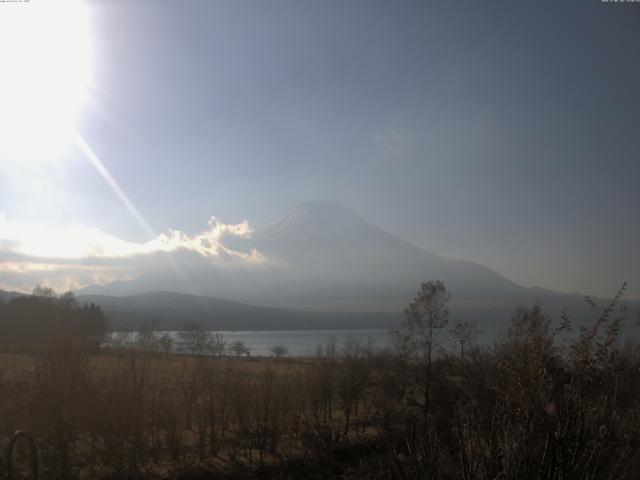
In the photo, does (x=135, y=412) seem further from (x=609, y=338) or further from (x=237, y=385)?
(x=609, y=338)

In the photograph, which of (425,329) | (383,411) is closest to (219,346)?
(425,329)

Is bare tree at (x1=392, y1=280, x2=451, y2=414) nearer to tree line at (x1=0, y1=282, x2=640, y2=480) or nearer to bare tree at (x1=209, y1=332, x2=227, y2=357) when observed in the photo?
tree line at (x1=0, y1=282, x2=640, y2=480)

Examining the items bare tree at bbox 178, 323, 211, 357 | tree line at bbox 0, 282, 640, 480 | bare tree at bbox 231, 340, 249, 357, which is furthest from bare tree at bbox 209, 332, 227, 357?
tree line at bbox 0, 282, 640, 480

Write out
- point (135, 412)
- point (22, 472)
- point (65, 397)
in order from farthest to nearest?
point (135, 412) → point (22, 472) → point (65, 397)

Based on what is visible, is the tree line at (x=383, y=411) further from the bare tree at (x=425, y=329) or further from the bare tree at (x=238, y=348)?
the bare tree at (x=238, y=348)

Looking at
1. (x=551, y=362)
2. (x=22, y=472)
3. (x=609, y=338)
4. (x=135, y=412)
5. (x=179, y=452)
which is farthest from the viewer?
(x=179, y=452)

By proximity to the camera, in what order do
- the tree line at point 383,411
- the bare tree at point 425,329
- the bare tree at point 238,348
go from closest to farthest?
the tree line at point 383,411
the bare tree at point 425,329
the bare tree at point 238,348

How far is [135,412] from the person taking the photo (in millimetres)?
17781

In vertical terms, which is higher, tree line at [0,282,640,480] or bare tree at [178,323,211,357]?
tree line at [0,282,640,480]

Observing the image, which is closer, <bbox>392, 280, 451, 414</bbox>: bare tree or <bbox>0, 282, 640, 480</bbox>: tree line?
<bbox>0, 282, 640, 480</bbox>: tree line

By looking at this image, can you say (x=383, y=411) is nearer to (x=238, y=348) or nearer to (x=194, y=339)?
(x=238, y=348)

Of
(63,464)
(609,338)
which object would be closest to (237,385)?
(63,464)

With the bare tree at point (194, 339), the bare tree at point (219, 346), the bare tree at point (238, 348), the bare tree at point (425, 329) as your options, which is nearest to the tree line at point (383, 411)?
the bare tree at point (425, 329)

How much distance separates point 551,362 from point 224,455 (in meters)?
16.3
